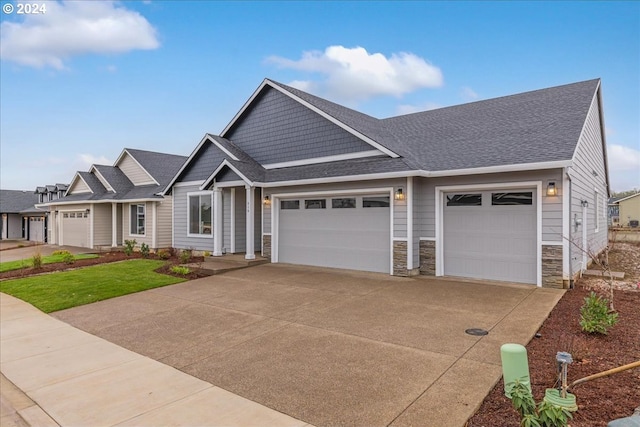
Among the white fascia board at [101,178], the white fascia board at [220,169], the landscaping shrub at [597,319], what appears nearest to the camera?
the landscaping shrub at [597,319]

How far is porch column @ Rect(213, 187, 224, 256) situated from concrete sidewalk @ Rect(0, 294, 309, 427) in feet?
28.0

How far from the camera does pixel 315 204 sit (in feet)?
41.2

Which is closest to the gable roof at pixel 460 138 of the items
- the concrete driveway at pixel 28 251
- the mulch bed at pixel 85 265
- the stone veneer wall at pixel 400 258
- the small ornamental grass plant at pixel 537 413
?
the stone veneer wall at pixel 400 258

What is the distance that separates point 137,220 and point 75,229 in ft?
19.7

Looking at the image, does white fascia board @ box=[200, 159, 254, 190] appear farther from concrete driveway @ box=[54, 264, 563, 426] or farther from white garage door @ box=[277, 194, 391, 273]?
concrete driveway @ box=[54, 264, 563, 426]

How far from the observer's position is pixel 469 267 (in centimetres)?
995

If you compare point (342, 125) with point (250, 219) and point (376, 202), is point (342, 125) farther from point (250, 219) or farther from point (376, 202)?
point (250, 219)

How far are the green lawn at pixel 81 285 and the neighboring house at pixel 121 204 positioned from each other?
6146mm

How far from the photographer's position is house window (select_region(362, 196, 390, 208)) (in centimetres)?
1098

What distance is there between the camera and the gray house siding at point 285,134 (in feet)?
40.7

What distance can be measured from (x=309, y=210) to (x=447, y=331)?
7.62m

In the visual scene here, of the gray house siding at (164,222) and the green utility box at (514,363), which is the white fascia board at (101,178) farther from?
the green utility box at (514,363)

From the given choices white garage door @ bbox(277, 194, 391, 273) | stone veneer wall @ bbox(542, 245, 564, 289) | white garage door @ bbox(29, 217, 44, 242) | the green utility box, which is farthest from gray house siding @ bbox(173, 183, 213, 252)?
white garage door @ bbox(29, 217, 44, 242)

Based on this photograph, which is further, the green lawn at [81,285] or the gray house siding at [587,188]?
the gray house siding at [587,188]
